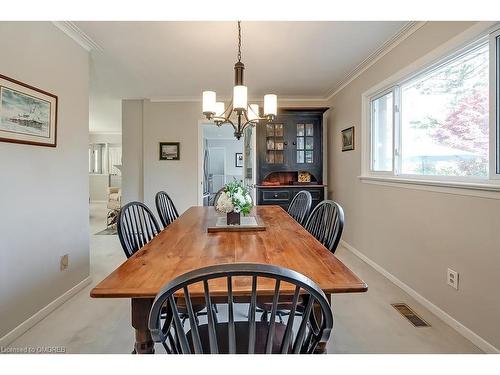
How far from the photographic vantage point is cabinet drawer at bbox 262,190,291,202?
4.65 meters

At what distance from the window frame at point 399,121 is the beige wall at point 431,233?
9 cm

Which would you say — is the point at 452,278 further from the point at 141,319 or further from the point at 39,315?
the point at 39,315

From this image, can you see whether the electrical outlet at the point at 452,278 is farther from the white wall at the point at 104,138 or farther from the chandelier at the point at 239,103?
the white wall at the point at 104,138

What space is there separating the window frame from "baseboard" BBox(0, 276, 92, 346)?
125 inches

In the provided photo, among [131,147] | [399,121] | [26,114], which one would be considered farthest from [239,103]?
[131,147]

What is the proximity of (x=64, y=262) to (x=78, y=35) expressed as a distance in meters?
2.06

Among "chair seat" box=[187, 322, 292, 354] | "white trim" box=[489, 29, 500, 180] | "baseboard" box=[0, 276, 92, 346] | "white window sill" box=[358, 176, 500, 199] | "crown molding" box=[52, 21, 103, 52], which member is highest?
"crown molding" box=[52, 21, 103, 52]

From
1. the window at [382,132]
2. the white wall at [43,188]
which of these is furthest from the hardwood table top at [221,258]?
the window at [382,132]

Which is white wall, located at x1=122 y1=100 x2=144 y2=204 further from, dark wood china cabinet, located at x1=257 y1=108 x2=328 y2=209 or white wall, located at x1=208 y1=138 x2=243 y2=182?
white wall, located at x1=208 y1=138 x2=243 y2=182

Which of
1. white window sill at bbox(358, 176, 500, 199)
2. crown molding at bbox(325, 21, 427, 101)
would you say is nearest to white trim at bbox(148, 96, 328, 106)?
crown molding at bbox(325, 21, 427, 101)

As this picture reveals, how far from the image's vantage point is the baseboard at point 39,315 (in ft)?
6.28

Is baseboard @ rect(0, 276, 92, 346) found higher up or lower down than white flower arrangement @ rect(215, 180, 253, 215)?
lower down

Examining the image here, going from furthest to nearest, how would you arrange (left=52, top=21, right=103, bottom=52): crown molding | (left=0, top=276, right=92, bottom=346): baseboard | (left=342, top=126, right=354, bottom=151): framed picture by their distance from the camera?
(left=342, top=126, right=354, bottom=151): framed picture → (left=52, top=21, right=103, bottom=52): crown molding → (left=0, top=276, right=92, bottom=346): baseboard
